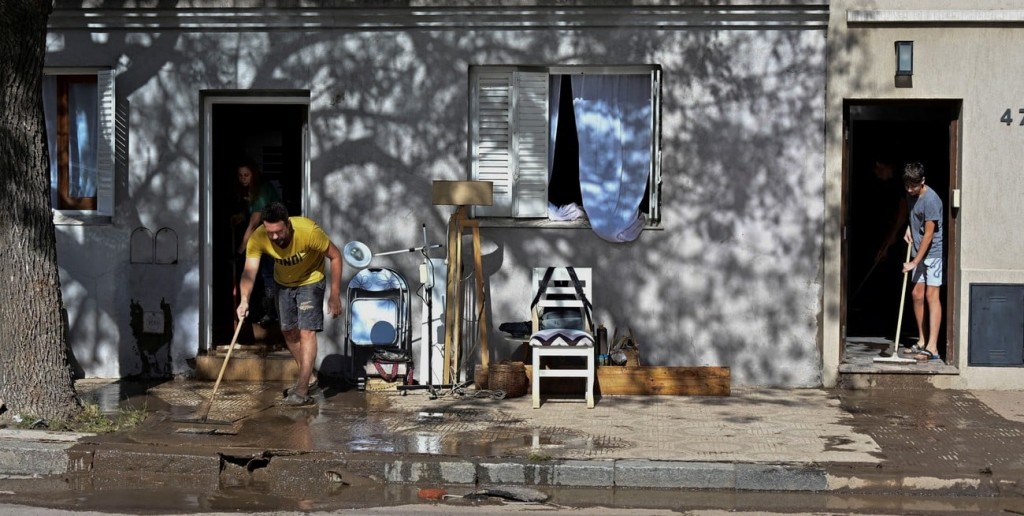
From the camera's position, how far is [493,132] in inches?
466

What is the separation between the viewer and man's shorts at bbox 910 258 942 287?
1171 centimetres

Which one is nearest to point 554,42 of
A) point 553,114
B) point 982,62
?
point 553,114

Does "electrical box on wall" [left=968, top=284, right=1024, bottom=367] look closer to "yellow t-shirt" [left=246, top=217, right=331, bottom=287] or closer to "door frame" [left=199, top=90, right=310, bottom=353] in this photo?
"yellow t-shirt" [left=246, top=217, right=331, bottom=287]

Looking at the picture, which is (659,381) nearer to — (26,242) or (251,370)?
(251,370)

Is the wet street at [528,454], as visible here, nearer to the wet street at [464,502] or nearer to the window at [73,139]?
the wet street at [464,502]

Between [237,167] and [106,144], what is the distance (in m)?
1.34

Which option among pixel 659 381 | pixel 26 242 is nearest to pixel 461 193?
pixel 659 381

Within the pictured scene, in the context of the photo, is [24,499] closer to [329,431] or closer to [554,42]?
[329,431]

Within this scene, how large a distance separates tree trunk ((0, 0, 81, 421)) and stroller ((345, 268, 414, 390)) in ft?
8.70

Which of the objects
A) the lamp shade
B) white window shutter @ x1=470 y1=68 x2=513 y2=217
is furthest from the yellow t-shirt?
white window shutter @ x1=470 y1=68 x2=513 y2=217

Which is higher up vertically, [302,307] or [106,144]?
[106,144]

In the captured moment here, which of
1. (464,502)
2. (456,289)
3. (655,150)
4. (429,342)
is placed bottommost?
(464,502)

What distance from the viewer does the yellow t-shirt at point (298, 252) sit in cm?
1052

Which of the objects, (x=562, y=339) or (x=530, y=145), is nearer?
(x=562, y=339)
